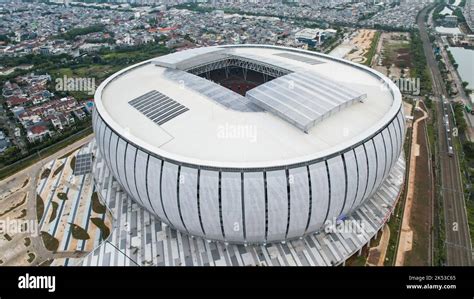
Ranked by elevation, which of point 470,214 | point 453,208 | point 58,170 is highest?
point 470,214

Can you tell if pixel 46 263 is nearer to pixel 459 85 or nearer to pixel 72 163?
pixel 72 163

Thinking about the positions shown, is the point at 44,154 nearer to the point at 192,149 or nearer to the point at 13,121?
the point at 13,121

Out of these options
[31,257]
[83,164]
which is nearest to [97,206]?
[31,257]

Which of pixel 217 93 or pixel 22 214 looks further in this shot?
pixel 22 214

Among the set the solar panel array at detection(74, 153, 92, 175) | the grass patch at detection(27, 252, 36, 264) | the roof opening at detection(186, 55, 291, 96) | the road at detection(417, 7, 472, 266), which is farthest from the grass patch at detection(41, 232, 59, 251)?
the road at detection(417, 7, 472, 266)

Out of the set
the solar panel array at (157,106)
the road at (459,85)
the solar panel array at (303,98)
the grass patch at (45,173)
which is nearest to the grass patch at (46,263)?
the grass patch at (45,173)

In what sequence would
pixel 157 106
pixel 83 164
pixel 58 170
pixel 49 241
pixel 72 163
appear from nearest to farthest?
pixel 49 241
pixel 157 106
pixel 83 164
pixel 58 170
pixel 72 163

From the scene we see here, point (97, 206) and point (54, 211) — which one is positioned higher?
point (97, 206)

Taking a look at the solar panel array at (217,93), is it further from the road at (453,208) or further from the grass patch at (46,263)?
the road at (453,208)

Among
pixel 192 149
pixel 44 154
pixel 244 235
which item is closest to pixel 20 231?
pixel 44 154
